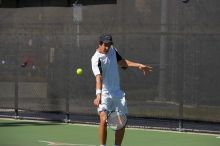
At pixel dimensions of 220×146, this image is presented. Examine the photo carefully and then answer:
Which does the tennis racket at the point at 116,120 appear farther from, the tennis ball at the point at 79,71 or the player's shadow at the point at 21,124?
the player's shadow at the point at 21,124

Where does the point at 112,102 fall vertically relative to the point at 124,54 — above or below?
below

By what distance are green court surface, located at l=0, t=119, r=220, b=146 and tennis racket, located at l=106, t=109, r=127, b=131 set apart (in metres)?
1.84

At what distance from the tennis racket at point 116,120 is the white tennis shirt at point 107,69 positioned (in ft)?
1.07

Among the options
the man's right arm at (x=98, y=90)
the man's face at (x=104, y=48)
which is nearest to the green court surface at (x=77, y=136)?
the man's right arm at (x=98, y=90)

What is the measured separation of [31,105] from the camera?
45.4ft

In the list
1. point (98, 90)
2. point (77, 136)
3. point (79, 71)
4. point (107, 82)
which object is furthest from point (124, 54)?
point (98, 90)

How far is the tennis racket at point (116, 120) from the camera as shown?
27.3 feet

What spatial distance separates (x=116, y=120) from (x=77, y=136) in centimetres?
301

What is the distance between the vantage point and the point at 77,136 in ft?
36.9

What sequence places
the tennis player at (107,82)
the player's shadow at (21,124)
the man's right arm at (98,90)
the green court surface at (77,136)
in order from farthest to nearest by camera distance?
the player's shadow at (21,124), the green court surface at (77,136), the tennis player at (107,82), the man's right arm at (98,90)

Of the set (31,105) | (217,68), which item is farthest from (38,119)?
(217,68)

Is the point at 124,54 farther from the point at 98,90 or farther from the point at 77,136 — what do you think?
the point at 98,90

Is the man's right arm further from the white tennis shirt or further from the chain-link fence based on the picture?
the chain-link fence

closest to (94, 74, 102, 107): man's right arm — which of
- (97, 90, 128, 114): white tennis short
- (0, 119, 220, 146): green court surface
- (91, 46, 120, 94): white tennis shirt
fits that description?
(91, 46, 120, 94): white tennis shirt
